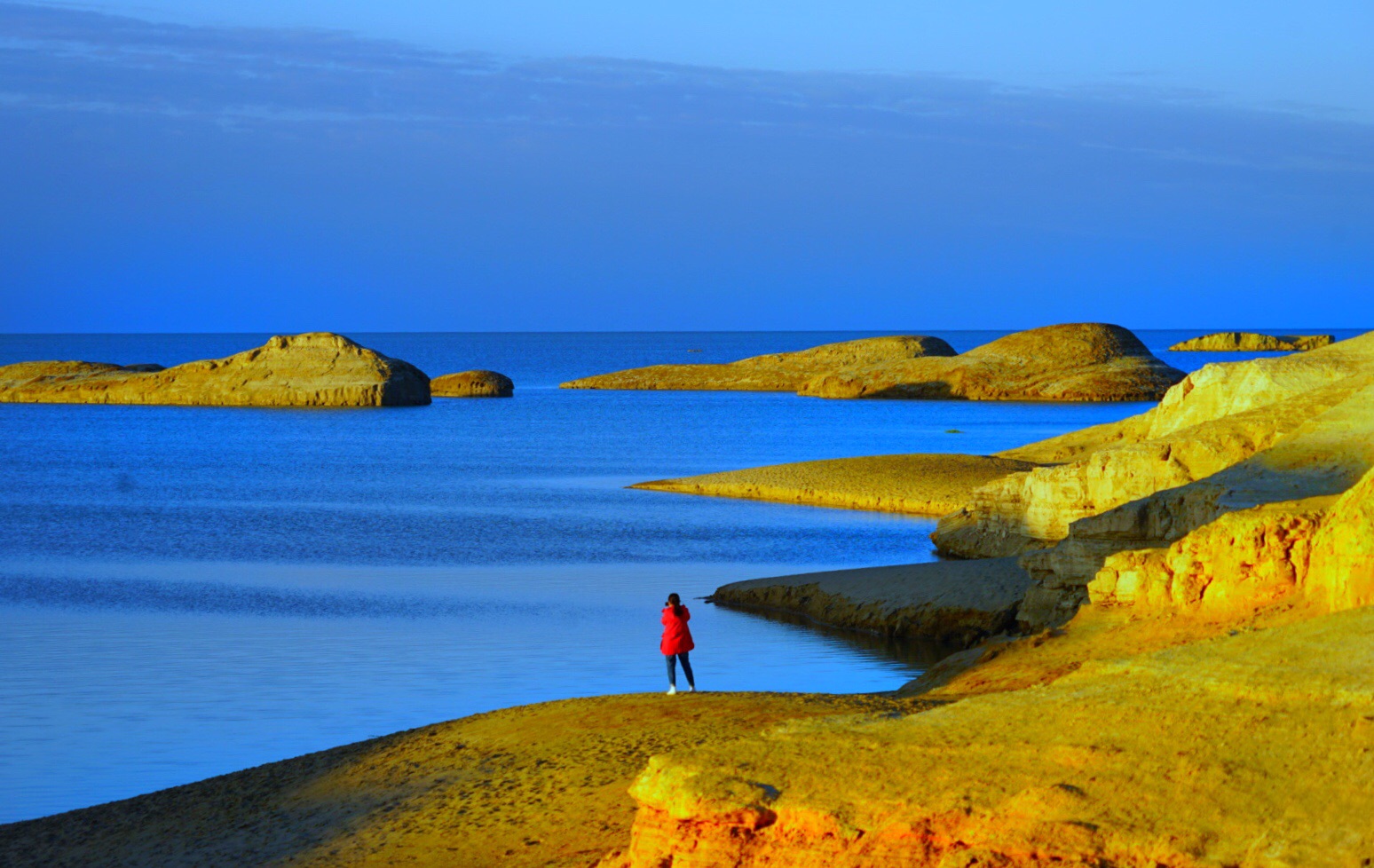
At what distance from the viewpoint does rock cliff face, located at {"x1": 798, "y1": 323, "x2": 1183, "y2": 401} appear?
94.8 meters

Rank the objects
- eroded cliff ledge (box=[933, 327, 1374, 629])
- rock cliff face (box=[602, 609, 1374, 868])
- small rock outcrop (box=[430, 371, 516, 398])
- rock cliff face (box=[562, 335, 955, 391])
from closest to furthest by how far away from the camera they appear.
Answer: rock cliff face (box=[602, 609, 1374, 868]) < eroded cliff ledge (box=[933, 327, 1374, 629]) < small rock outcrop (box=[430, 371, 516, 398]) < rock cliff face (box=[562, 335, 955, 391])

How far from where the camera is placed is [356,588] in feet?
81.1

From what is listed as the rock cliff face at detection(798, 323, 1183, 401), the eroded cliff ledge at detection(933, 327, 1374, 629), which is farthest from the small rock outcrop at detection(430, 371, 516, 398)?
the eroded cliff ledge at detection(933, 327, 1374, 629)

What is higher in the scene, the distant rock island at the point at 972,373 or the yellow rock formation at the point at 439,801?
the distant rock island at the point at 972,373

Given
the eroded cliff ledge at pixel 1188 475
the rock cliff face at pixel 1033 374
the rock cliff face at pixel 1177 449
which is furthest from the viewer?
the rock cliff face at pixel 1033 374

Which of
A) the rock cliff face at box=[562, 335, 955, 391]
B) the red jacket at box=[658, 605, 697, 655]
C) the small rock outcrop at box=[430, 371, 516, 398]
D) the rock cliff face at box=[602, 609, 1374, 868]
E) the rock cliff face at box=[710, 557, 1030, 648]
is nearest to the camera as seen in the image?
the rock cliff face at box=[602, 609, 1374, 868]

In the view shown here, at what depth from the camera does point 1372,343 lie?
2259cm

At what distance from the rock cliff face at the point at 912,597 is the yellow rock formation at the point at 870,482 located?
13486 millimetres

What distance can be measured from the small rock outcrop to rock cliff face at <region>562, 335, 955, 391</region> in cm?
1226

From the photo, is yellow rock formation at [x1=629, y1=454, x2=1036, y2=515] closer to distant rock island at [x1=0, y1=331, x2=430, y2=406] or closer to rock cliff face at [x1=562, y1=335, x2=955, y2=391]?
distant rock island at [x1=0, y1=331, x2=430, y2=406]

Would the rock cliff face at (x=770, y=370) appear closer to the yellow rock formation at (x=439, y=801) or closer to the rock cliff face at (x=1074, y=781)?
the yellow rock formation at (x=439, y=801)

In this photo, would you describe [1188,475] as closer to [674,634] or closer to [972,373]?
[674,634]

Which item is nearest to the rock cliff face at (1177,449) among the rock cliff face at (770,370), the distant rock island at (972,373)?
the distant rock island at (972,373)

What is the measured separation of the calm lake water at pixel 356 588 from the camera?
15.0 m
